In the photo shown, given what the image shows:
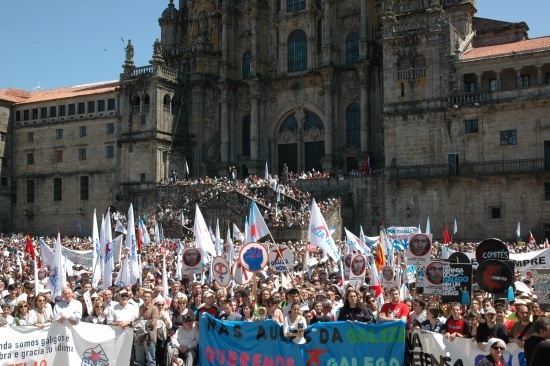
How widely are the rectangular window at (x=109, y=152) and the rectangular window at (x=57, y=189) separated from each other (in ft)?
19.5

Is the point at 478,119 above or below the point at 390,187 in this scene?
above

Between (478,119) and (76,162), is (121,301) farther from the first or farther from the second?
(76,162)

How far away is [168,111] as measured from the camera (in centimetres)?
5588

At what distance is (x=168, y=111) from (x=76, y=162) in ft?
33.9

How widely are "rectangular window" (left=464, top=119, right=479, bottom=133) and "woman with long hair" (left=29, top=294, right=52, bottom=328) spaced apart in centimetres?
3500

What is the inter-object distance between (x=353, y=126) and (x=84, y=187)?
79.4 ft

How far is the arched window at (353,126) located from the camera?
52.8 meters

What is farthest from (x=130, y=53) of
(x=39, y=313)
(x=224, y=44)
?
(x=39, y=313)

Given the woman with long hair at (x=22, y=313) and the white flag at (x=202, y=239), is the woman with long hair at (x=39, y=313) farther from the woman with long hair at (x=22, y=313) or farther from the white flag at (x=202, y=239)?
the white flag at (x=202, y=239)

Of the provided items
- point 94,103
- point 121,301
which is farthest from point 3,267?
point 94,103

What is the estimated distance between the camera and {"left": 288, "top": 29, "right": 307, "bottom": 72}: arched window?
5544cm

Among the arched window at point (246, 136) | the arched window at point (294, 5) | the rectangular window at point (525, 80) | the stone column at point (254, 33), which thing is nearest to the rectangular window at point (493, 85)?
the rectangular window at point (525, 80)

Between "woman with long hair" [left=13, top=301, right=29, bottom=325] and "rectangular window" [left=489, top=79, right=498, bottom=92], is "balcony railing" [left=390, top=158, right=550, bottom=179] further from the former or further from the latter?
"woman with long hair" [left=13, top=301, right=29, bottom=325]

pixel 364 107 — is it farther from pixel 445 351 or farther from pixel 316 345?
pixel 445 351
